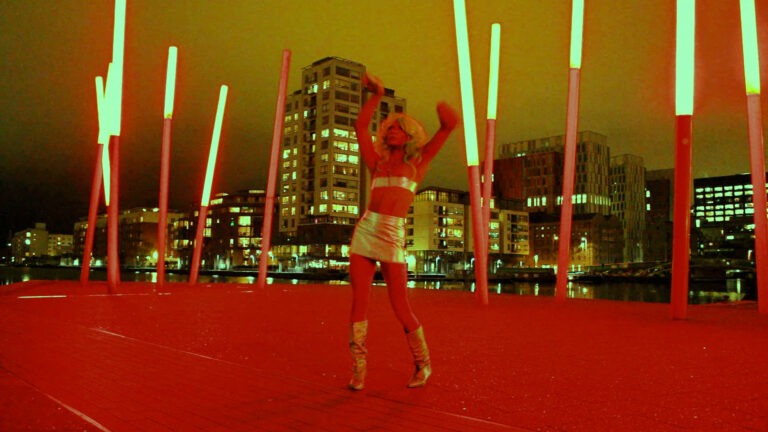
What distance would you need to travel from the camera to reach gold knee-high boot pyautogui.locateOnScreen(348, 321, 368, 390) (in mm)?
4617

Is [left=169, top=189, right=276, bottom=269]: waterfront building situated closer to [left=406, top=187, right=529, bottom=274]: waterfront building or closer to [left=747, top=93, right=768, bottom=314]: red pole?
[left=406, top=187, right=529, bottom=274]: waterfront building

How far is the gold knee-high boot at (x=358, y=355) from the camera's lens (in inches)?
182

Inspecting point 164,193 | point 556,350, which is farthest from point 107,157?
point 556,350

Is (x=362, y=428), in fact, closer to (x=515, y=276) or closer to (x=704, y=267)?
(x=515, y=276)

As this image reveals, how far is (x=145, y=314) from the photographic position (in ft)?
34.8

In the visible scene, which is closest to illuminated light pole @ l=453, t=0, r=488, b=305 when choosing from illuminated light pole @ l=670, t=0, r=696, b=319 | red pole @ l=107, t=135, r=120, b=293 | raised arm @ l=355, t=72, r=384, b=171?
illuminated light pole @ l=670, t=0, r=696, b=319

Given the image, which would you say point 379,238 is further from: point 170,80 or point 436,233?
point 436,233

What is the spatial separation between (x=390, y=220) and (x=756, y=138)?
991 cm

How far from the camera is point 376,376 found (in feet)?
17.1

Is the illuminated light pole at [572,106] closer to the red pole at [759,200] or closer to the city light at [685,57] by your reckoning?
the city light at [685,57]

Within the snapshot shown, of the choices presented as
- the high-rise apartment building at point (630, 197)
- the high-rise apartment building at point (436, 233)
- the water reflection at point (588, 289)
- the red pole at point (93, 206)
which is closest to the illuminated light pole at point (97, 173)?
the red pole at point (93, 206)

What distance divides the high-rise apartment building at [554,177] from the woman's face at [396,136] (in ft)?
529

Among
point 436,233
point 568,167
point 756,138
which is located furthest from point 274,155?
point 436,233

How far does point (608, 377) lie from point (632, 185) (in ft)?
625
